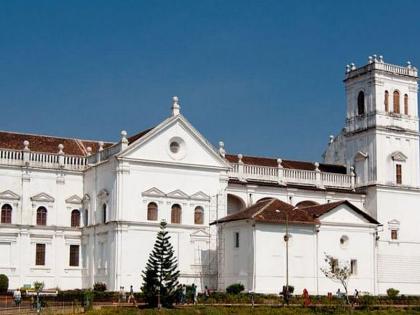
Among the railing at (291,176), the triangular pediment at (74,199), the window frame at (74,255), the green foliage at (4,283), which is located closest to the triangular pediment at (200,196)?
the railing at (291,176)

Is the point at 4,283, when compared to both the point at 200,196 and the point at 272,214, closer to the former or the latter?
the point at 200,196

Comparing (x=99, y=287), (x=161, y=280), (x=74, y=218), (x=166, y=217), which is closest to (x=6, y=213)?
(x=74, y=218)

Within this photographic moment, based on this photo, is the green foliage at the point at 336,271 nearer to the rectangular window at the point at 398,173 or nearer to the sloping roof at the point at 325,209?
the sloping roof at the point at 325,209

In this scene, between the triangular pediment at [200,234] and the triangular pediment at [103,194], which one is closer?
the triangular pediment at [103,194]

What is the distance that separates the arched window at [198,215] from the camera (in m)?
63.3

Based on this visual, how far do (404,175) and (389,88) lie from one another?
25.6 feet

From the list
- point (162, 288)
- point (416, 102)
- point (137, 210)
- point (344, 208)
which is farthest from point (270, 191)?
point (162, 288)

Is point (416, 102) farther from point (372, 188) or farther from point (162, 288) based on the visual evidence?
point (162, 288)

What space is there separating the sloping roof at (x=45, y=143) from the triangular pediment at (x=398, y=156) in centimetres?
2487

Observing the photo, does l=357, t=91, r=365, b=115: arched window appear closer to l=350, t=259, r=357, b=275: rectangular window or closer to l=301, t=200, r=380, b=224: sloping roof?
l=301, t=200, r=380, b=224: sloping roof

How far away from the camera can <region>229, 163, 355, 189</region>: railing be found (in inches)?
2698

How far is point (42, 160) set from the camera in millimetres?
63938

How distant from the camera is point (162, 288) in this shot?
154ft

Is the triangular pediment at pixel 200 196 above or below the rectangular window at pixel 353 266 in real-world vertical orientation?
above
